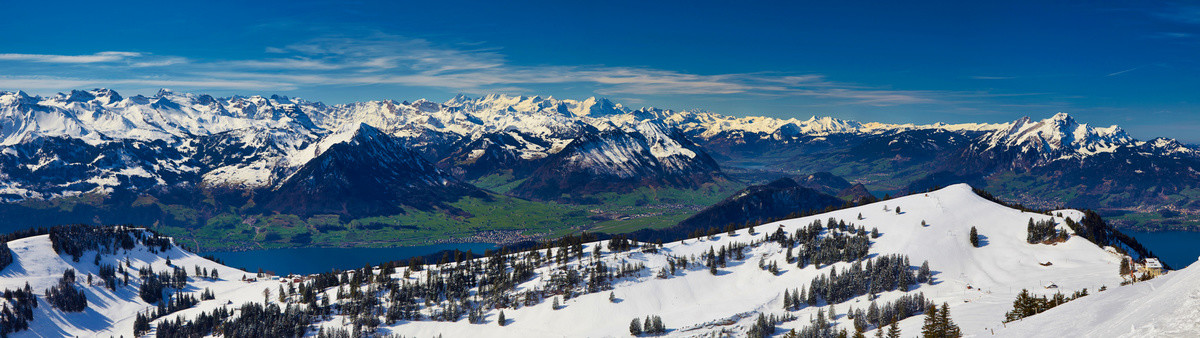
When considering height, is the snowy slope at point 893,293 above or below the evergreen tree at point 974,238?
below

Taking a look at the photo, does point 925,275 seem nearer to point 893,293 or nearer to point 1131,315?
point 893,293

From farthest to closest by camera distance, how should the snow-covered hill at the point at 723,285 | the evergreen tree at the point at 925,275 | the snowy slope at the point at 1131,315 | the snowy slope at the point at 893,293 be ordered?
1. the evergreen tree at the point at 925,275
2. the snow-covered hill at the point at 723,285
3. the snowy slope at the point at 893,293
4. the snowy slope at the point at 1131,315

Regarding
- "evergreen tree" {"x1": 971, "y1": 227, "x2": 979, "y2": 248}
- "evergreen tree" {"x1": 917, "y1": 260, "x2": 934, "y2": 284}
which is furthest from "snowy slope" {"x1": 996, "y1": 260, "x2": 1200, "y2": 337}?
"evergreen tree" {"x1": 971, "y1": 227, "x2": 979, "y2": 248}

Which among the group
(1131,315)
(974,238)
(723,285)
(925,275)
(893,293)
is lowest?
(723,285)

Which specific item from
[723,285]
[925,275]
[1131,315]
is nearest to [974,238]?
[925,275]

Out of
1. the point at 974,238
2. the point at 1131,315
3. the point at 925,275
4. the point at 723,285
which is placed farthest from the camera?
the point at 723,285

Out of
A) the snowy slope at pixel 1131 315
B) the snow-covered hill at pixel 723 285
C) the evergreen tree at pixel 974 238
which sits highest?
the snowy slope at pixel 1131 315

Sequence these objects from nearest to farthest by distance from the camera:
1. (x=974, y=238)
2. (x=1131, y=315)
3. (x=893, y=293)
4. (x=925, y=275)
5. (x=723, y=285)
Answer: (x=1131, y=315) → (x=893, y=293) → (x=925, y=275) → (x=974, y=238) → (x=723, y=285)

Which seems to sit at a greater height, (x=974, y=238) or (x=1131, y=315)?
(x=1131, y=315)

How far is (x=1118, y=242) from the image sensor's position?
556 ft

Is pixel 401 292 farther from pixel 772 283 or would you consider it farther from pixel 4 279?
pixel 4 279

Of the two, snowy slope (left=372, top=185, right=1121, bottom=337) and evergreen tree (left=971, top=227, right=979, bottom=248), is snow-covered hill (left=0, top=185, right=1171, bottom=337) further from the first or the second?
evergreen tree (left=971, top=227, right=979, bottom=248)

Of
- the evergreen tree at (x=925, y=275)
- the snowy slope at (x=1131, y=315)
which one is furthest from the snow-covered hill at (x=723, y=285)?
the snowy slope at (x=1131, y=315)

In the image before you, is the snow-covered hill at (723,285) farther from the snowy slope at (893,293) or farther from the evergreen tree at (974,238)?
the evergreen tree at (974,238)
